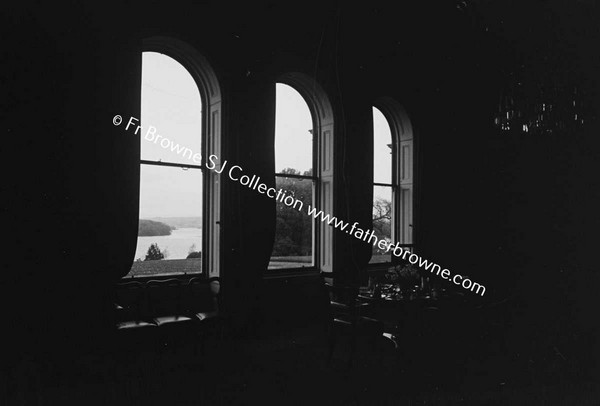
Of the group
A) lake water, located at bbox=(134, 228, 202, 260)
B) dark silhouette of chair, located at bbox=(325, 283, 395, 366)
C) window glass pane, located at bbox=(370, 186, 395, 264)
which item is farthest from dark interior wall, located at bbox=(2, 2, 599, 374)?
dark silhouette of chair, located at bbox=(325, 283, 395, 366)

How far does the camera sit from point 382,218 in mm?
8125

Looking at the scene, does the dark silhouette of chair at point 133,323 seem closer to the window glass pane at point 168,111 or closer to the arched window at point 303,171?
the window glass pane at point 168,111

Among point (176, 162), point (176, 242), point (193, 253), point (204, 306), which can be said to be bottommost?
point (204, 306)

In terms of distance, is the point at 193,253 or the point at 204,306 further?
the point at 193,253

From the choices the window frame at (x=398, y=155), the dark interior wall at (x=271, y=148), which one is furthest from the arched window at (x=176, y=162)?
the window frame at (x=398, y=155)

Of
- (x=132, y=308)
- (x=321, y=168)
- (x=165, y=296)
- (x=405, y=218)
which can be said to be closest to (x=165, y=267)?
(x=165, y=296)

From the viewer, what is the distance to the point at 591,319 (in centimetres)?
472

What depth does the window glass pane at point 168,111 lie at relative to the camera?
18.3ft

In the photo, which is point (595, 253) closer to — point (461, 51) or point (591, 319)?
point (591, 319)

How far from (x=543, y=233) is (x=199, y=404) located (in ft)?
21.7

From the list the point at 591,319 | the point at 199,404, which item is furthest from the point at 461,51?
the point at 199,404

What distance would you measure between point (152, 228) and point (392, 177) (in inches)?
163

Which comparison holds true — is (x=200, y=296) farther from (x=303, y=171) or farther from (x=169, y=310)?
(x=303, y=171)

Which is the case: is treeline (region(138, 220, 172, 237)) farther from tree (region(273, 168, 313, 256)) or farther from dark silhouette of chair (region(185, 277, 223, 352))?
tree (region(273, 168, 313, 256))
